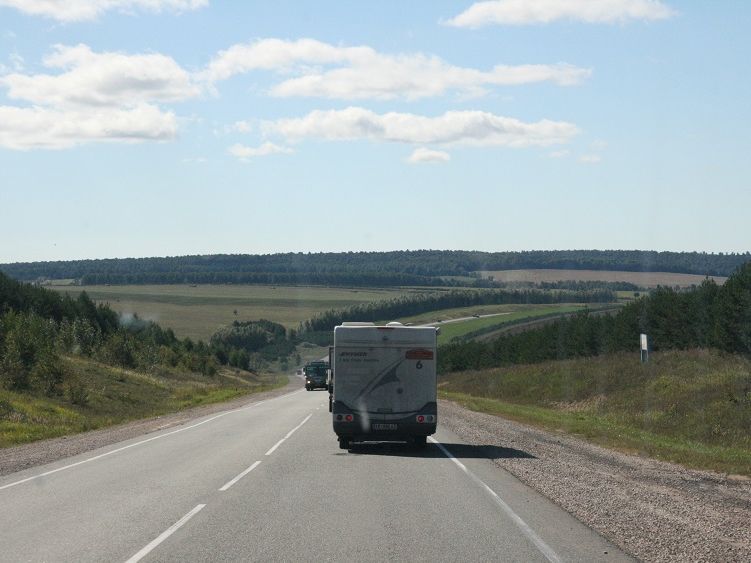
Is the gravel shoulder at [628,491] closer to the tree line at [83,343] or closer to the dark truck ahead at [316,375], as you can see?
the tree line at [83,343]

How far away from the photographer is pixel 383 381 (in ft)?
73.3

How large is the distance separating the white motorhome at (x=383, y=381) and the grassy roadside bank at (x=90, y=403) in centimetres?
1122

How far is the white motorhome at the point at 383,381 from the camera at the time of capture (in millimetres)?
22234

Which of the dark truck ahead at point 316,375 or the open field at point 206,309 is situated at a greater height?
the open field at point 206,309

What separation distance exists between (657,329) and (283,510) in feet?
232

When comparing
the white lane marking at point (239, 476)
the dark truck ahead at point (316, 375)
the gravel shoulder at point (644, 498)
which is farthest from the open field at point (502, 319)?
the white lane marking at point (239, 476)

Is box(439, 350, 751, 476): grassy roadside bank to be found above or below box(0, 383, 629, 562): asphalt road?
below

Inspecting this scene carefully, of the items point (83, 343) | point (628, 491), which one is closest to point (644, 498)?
point (628, 491)

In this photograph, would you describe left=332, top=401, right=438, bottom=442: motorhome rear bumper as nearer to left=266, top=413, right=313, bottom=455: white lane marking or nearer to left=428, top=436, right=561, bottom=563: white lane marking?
left=266, top=413, right=313, bottom=455: white lane marking

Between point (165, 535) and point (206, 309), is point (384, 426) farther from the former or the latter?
point (206, 309)

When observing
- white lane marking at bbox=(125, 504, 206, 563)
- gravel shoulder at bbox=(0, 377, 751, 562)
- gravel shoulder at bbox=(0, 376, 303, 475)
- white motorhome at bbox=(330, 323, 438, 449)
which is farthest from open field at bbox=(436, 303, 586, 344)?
white lane marking at bbox=(125, 504, 206, 563)

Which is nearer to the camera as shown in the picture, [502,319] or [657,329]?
[657,329]

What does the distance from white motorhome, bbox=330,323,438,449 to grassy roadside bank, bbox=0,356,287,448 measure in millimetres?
11215

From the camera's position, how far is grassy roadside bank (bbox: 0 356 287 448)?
1259 inches
